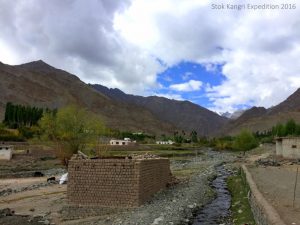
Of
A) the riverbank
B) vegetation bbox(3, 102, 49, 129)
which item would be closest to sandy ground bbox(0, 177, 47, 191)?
the riverbank

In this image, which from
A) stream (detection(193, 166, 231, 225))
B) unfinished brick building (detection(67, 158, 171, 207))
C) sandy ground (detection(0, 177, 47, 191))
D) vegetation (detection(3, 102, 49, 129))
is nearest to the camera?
stream (detection(193, 166, 231, 225))

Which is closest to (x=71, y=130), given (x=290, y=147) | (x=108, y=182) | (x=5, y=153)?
(x=5, y=153)

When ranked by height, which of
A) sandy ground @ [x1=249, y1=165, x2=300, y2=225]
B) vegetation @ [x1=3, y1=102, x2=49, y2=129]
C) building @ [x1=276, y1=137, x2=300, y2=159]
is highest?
vegetation @ [x1=3, y1=102, x2=49, y2=129]

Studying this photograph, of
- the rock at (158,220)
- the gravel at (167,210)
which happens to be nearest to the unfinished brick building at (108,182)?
the gravel at (167,210)

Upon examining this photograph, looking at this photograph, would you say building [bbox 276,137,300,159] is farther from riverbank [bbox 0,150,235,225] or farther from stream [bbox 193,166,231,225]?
riverbank [bbox 0,150,235,225]

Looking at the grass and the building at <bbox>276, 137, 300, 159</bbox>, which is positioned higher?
the building at <bbox>276, 137, 300, 159</bbox>

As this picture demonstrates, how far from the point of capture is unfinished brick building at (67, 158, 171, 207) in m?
24.5

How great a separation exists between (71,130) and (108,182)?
29245 mm

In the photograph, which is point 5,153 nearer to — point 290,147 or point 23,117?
point 290,147

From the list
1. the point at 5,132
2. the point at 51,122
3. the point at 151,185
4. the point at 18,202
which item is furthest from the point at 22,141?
the point at 151,185

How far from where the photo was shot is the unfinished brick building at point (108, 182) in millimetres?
24500

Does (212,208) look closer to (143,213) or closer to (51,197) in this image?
(143,213)

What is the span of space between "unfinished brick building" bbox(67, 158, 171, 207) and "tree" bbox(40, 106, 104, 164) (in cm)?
2669

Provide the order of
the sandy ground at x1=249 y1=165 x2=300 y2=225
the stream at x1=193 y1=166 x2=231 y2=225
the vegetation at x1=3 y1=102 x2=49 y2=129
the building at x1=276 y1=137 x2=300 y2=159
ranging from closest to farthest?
1. the sandy ground at x1=249 y1=165 x2=300 y2=225
2. the stream at x1=193 y1=166 x2=231 y2=225
3. the building at x1=276 y1=137 x2=300 y2=159
4. the vegetation at x1=3 y1=102 x2=49 y2=129
